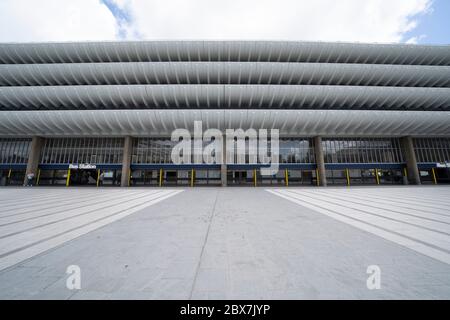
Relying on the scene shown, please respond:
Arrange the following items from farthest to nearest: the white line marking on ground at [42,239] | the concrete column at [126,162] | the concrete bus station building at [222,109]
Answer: the concrete column at [126,162] → the concrete bus station building at [222,109] → the white line marking on ground at [42,239]

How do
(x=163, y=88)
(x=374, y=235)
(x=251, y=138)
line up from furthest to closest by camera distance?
(x=251, y=138), (x=163, y=88), (x=374, y=235)

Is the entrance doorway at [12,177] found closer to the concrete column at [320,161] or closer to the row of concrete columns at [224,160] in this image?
the row of concrete columns at [224,160]

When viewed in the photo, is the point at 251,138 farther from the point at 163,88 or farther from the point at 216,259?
the point at 216,259

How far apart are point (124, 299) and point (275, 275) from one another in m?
2.02

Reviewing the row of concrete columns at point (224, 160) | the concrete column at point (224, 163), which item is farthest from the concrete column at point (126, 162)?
the concrete column at point (224, 163)

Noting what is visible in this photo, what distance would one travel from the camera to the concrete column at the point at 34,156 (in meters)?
24.9

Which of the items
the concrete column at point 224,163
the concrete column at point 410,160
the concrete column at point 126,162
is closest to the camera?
the concrete column at point 126,162

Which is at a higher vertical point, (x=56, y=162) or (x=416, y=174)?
(x=56, y=162)

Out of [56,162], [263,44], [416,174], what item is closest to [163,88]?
[263,44]

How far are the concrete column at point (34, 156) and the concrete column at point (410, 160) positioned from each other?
59.4 meters

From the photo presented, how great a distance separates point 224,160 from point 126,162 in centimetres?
1522

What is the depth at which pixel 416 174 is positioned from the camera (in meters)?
25.5

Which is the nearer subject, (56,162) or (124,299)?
(124,299)

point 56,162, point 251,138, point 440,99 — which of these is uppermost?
point 440,99
